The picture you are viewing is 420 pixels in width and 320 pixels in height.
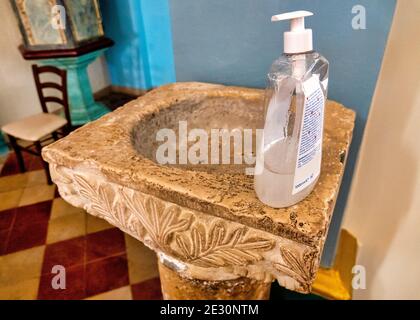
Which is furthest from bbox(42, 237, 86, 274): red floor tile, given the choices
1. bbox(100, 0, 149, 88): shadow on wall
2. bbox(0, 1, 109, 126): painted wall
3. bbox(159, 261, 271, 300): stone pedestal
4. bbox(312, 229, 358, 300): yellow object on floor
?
bbox(100, 0, 149, 88): shadow on wall

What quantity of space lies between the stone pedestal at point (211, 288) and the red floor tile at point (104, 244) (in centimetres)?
66

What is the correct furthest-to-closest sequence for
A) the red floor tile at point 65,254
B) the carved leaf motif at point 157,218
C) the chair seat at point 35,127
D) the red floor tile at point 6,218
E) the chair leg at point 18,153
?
1. the chair leg at point 18,153
2. the chair seat at point 35,127
3. the red floor tile at point 6,218
4. the red floor tile at point 65,254
5. the carved leaf motif at point 157,218

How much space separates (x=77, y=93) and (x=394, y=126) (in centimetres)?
216

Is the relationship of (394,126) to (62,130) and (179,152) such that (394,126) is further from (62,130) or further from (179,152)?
(62,130)

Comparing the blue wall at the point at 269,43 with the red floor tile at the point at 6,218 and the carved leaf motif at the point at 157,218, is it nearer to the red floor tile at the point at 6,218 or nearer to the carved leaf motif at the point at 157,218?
the carved leaf motif at the point at 157,218

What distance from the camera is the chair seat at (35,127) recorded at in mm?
1663

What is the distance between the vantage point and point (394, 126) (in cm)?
81

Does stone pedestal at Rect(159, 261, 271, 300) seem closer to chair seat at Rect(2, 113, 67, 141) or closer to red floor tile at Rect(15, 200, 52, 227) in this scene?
red floor tile at Rect(15, 200, 52, 227)

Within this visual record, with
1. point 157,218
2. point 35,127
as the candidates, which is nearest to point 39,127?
point 35,127

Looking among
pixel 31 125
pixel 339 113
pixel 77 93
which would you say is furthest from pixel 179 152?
pixel 77 93

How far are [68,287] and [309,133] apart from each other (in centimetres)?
122

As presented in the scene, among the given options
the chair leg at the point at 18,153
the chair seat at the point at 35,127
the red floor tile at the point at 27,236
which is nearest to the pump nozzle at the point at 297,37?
the red floor tile at the point at 27,236

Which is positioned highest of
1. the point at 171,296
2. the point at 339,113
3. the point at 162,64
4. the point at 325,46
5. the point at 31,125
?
the point at 325,46

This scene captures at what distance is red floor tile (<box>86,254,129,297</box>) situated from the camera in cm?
120
